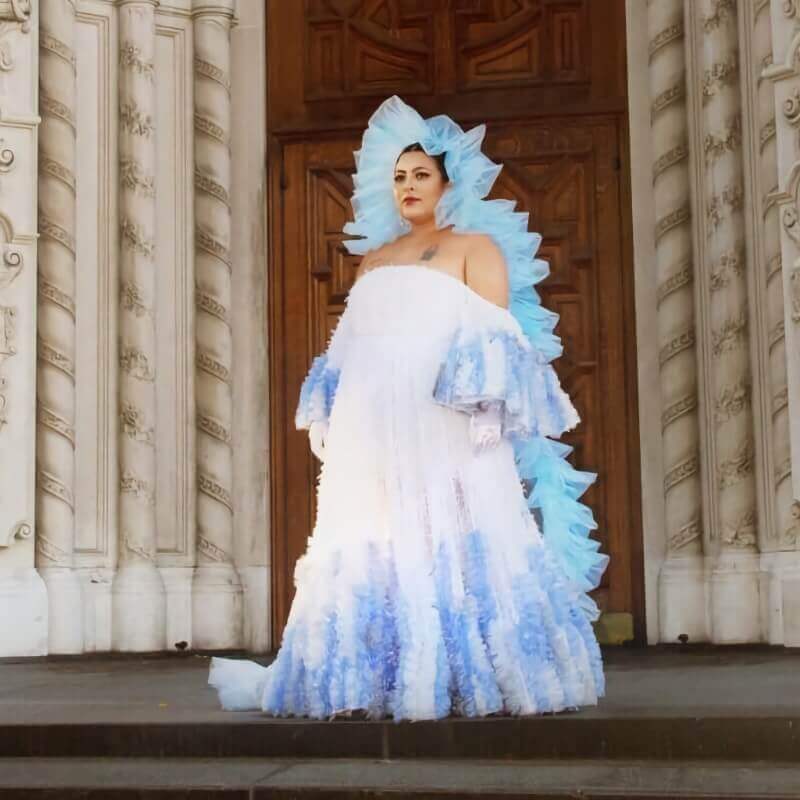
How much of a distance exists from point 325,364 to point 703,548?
10.9 ft

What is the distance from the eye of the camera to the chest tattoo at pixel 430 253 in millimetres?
4945

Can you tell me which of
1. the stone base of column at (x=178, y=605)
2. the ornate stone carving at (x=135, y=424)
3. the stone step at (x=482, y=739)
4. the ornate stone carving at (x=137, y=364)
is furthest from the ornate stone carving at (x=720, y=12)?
the stone step at (x=482, y=739)

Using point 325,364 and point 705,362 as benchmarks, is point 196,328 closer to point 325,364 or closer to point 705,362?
point 705,362

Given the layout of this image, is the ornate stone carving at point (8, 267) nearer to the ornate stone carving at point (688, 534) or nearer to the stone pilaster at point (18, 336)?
the stone pilaster at point (18, 336)

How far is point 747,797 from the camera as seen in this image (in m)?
3.76

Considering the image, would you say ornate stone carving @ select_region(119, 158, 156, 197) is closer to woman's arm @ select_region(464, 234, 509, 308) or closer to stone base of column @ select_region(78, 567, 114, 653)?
stone base of column @ select_region(78, 567, 114, 653)

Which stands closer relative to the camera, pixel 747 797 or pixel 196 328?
pixel 747 797

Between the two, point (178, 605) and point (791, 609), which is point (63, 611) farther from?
point (791, 609)

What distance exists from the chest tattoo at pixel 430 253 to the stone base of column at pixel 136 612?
3.46 metres

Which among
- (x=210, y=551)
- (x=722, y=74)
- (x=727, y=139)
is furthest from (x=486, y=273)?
(x=210, y=551)

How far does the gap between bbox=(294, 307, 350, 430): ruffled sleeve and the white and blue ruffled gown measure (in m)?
0.04

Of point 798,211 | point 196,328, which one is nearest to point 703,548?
point 798,211

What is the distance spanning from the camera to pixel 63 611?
301 inches

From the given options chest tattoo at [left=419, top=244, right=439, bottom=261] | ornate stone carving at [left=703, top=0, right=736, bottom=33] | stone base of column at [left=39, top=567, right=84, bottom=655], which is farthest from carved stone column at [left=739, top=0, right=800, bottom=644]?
stone base of column at [left=39, top=567, right=84, bottom=655]
